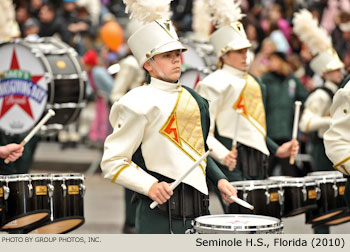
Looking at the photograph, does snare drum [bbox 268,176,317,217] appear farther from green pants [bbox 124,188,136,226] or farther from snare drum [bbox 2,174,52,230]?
green pants [bbox 124,188,136,226]

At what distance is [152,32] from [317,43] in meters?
4.03

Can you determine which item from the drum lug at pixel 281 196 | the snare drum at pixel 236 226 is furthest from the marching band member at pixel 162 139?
the drum lug at pixel 281 196

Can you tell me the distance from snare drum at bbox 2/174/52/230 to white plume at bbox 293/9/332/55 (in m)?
3.64

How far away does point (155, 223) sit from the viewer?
4.84 meters

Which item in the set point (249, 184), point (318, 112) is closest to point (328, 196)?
point (249, 184)

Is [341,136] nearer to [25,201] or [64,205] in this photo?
[64,205]

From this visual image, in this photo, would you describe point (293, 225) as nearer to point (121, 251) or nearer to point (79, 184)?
point (79, 184)

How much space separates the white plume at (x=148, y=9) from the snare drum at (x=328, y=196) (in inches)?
88.1

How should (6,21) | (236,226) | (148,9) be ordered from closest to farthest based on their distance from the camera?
1. (236,226)
2. (148,9)
3. (6,21)

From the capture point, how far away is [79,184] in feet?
19.4

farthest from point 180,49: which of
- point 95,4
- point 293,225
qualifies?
point 95,4

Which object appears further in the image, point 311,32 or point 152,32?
point 311,32

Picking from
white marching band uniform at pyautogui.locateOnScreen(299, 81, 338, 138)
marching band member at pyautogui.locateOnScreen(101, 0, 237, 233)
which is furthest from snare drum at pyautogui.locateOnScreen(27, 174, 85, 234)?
white marching band uniform at pyautogui.locateOnScreen(299, 81, 338, 138)

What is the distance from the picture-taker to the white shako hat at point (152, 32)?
488 cm
